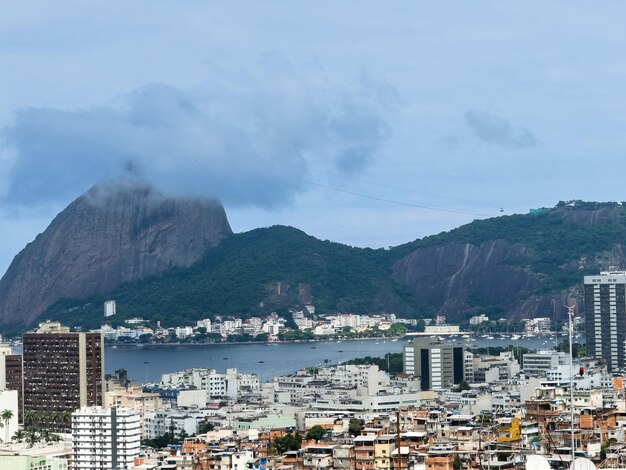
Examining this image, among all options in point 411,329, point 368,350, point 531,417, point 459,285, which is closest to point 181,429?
point 531,417

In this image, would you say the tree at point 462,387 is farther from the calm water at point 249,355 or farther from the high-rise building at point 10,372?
the calm water at point 249,355

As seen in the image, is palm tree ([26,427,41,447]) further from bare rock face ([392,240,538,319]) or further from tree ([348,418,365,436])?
bare rock face ([392,240,538,319])

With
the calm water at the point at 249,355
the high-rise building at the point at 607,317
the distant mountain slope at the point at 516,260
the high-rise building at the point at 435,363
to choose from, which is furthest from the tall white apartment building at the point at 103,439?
the distant mountain slope at the point at 516,260

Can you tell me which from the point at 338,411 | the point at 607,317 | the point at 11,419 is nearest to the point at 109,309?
the point at 607,317

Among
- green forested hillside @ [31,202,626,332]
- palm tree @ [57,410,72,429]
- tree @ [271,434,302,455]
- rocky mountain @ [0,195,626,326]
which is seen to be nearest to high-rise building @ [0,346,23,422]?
palm tree @ [57,410,72,429]

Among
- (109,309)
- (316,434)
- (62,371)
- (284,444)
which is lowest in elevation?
(284,444)

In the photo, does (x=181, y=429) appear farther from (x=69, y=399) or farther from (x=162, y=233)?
(x=162, y=233)

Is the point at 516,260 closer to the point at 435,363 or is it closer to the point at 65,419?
the point at 435,363
